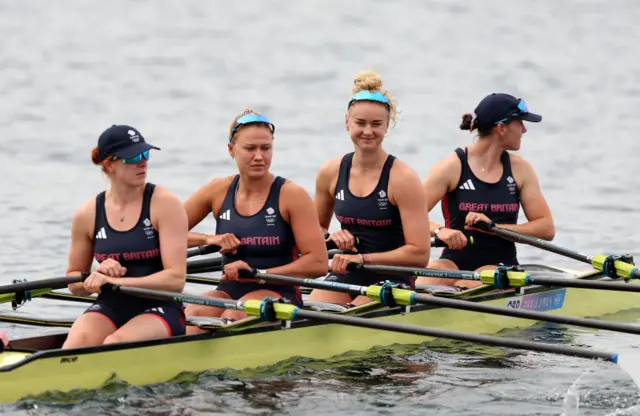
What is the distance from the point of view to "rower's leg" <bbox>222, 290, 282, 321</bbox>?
9.66m

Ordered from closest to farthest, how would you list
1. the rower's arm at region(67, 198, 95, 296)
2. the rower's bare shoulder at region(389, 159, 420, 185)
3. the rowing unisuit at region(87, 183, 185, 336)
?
1. the rowing unisuit at region(87, 183, 185, 336)
2. the rower's arm at region(67, 198, 95, 296)
3. the rower's bare shoulder at region(389, 159, 420, 185)

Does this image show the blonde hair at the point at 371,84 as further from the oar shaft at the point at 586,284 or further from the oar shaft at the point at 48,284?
the oar shaft at the point at 48,284

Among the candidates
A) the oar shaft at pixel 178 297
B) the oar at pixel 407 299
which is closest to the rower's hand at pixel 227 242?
the oar at pixel 407 299

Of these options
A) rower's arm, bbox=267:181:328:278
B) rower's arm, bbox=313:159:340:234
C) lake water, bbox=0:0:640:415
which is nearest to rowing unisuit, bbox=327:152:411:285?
rower's arm, bbox=313:159:340:234

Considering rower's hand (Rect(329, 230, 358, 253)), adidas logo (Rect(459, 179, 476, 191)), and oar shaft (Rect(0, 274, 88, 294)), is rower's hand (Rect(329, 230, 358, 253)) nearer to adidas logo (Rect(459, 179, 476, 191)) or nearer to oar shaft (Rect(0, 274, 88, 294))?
adidas logo (Rect(459, 179, 476, 191))

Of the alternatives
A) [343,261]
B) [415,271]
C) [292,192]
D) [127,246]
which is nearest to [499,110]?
[415,271]

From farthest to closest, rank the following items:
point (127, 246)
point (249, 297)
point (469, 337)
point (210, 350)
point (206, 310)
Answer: point (206, 310) < point (249, 297) < point (210, 350) < point (127, 246) < point (469, 337)

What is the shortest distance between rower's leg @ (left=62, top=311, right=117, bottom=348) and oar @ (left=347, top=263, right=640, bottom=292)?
214 cm

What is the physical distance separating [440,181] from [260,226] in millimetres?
2100

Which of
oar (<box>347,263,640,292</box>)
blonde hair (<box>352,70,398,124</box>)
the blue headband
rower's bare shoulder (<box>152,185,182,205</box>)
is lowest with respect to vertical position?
oar (<box>347,263,640,292</box>)

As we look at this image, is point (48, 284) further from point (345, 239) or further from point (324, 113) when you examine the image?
point (324, 113)

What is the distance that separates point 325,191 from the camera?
10750 mm

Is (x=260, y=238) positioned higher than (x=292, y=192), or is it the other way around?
(x=292, y=192)

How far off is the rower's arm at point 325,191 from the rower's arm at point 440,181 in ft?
2.86
